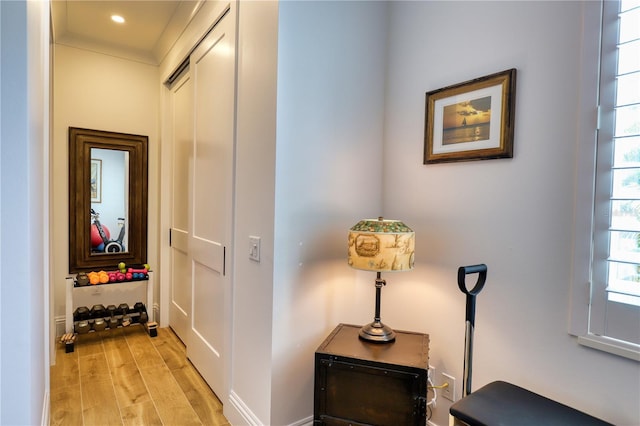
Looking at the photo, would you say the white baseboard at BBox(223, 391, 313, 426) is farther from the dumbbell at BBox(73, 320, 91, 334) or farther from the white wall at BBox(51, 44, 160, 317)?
the white wall at BBox(51, 44, 160, 317)

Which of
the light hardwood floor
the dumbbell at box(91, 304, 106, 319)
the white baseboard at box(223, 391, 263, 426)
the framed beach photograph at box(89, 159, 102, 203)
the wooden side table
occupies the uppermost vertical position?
the framed beach photograph at box(89, 159, 102, 203)

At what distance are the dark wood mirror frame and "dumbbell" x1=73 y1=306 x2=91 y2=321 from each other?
0.39 metres

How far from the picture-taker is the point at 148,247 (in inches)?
138

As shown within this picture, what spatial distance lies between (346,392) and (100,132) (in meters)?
3.24

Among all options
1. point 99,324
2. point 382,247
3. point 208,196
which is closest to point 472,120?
point 382,247

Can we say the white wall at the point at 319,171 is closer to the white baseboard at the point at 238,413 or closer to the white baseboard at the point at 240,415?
the white baseboard at the point at 240,415

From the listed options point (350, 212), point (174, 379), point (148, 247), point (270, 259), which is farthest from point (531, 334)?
point (148, 247)

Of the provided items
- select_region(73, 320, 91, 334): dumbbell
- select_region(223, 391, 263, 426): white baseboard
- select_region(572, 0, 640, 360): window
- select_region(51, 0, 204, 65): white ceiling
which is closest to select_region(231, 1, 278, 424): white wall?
select_region(223, 391, 263, 426): white baseboard

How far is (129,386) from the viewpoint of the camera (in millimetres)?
2311

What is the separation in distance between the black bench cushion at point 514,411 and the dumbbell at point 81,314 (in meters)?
3.13

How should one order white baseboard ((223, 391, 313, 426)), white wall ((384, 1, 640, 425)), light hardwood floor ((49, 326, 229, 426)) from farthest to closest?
1. light hardwood floor ((49, 326, 229, 426))
2. white baseboard ((223, 391, 313, 426))
3. white wall ((384, 1, 640, 425))

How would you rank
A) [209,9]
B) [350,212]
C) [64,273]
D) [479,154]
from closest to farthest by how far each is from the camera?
[479,154], [350,212], [209,9], [64,273]

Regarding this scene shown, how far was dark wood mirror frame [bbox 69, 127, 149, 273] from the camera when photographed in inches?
122

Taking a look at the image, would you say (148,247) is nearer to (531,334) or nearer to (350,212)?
(350,212)
